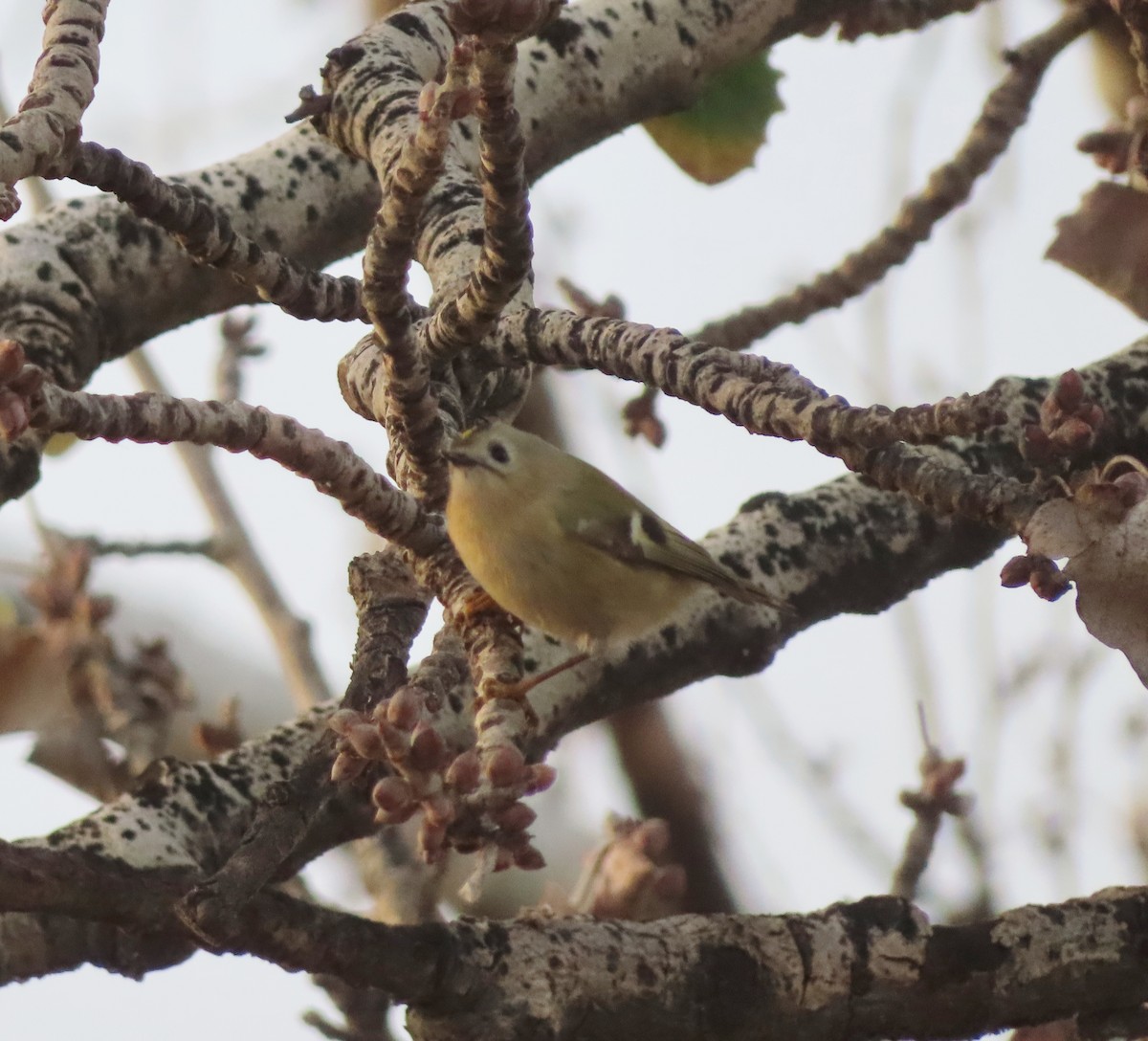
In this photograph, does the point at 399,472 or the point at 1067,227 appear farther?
the point at 1067,227

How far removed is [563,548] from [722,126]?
81 centimetres

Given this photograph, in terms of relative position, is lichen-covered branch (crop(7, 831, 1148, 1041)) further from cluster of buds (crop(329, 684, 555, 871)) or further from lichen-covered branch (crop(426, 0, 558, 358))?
lichen-covered branch (crop(426, 0, 558, 358))

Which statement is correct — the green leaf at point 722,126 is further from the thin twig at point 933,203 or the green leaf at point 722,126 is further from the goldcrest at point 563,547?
the goldcrest at point 563,547

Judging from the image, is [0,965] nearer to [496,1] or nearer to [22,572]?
[496,1]

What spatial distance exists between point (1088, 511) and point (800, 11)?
1.56m

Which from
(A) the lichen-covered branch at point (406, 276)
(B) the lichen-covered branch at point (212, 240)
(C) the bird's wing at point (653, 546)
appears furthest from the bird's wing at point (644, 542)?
(B) the lichen-covered branch at point (212, 240)

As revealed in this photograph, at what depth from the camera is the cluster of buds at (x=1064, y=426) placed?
42.5 inches

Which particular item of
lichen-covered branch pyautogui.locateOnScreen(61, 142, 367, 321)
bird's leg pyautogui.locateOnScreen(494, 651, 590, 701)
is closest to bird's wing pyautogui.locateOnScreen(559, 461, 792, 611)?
bird's leg pyautogui.locateOnScreen(494, 651, 590, 701)

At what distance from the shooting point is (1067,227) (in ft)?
5.85

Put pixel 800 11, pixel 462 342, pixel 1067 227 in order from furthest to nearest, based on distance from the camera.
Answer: pixel 800 11, pixel 1067 227, pixel 462 342

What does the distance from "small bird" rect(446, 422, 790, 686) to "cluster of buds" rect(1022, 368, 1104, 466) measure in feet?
2.57

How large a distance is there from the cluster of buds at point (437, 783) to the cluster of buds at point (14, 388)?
30 cm

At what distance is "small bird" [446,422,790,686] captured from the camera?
1.88m

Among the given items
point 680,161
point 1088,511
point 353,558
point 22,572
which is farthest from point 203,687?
point 1088,511
